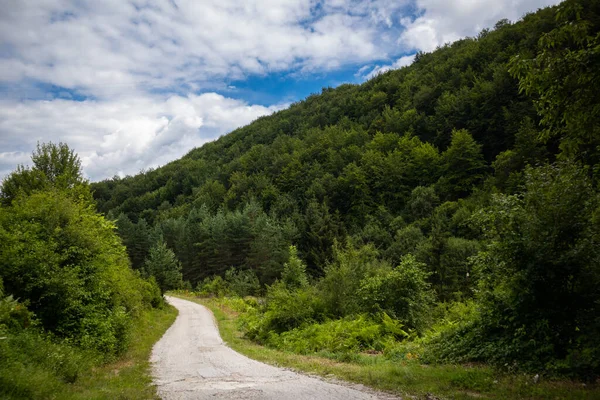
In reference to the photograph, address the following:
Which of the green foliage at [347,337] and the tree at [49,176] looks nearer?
the green foliage at [347,337]

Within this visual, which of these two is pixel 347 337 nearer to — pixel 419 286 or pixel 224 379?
pixel 419 286

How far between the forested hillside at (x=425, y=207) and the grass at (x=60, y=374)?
7581 mm

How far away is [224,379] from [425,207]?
69.4 m

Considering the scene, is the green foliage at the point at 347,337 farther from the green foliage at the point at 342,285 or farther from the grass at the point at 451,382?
the grass at the point at 451,382

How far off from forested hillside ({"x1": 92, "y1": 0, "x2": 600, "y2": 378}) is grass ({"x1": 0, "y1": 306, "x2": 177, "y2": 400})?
758cm

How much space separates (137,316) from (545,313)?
2337 centimetres

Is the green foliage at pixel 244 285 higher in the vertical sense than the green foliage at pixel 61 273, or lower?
lower

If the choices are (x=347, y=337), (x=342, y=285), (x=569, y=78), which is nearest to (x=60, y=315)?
(x=347, y=337)

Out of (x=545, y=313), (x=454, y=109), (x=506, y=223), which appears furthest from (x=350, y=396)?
(x=454, y=109)

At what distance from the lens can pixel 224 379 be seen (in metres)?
10.9

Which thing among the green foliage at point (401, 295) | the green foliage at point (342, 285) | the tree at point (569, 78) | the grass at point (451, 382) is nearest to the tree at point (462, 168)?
the green foliage at point (342, 285)

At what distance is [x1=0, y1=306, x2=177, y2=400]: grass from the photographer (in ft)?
24.9

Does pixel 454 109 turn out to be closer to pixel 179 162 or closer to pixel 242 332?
pixel 242 332

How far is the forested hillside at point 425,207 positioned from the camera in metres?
8.68
